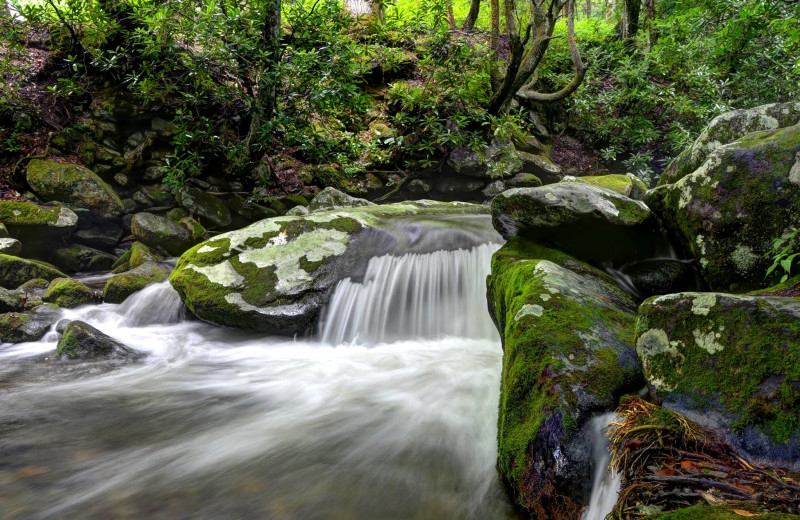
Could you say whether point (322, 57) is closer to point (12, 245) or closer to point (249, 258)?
point (249, 258)

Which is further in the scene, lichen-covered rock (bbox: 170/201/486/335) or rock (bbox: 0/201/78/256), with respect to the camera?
rock (bbox: 0/201/78/256)

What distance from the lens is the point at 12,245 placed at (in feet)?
24.5

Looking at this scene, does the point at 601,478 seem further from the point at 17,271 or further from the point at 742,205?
the point at 17,271

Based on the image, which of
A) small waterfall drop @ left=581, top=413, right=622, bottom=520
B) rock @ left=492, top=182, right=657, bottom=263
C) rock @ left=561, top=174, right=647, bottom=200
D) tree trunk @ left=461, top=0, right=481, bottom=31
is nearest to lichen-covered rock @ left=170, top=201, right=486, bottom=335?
rock @ left=492, top=182, right=657, bottom=263

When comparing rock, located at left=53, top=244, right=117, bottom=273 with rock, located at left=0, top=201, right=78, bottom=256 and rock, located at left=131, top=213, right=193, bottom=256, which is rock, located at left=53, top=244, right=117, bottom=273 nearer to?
rock, located at left=0, top=201, right=78, bottom=256

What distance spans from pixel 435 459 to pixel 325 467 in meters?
0.74

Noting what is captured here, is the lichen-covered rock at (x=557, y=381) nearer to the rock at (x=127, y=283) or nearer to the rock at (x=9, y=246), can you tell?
the rock at (x=127, y=283)

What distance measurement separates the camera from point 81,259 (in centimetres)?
845

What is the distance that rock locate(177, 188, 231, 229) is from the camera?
31.2 ft

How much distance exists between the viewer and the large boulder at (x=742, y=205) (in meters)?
2.70

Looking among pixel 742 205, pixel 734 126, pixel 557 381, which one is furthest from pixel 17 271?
pixel 734 126

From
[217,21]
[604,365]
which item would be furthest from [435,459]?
[217,21]

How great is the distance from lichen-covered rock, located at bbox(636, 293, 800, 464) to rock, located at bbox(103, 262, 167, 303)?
7333 millimetres

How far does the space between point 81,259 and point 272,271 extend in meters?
5.41
